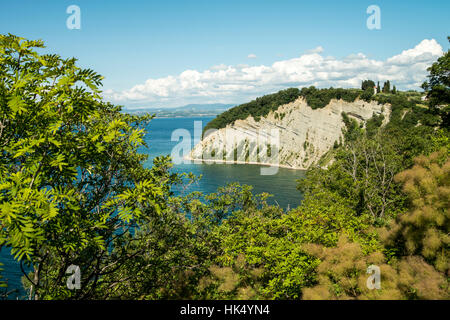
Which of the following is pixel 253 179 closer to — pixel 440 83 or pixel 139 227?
pixel 440 83

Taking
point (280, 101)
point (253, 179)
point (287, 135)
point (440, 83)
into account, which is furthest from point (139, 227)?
point (280, 101)

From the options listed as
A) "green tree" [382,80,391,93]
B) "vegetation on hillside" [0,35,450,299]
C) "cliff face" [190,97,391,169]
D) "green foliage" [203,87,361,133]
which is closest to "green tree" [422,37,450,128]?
"vegetation on hillside" [0,35,450,299]

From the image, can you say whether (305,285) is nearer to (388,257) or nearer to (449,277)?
(388,257)

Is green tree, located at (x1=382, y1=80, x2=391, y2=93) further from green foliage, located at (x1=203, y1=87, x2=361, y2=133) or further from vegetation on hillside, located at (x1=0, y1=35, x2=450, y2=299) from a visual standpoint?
vegetation on hillside, located at (x1=0, y1=35, x2=450, y2=299)

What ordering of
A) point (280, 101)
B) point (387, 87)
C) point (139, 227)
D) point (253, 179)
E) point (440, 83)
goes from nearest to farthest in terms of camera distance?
point (139, 227) → point (440, 83) → point (253, 179) → point (387, 87) → point (280, 101)

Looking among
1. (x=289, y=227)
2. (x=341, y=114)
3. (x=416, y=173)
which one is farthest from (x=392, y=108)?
(x=289, y=227)

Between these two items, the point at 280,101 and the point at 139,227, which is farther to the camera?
the point at 280,101
